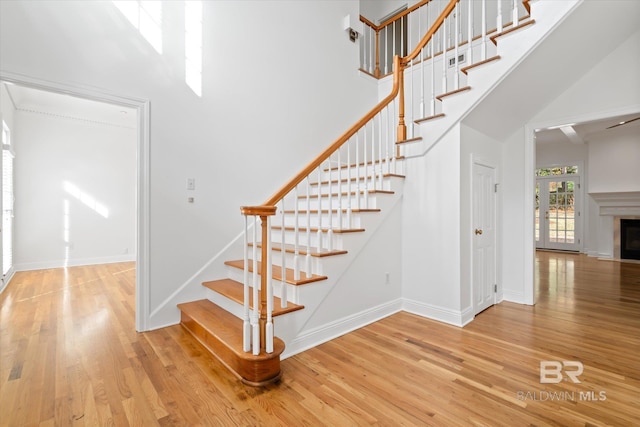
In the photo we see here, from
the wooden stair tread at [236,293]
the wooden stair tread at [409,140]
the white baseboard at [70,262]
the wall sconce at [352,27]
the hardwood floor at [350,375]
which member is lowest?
the hardwood floor at [350,375]

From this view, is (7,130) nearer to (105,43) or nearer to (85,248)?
(85,248)

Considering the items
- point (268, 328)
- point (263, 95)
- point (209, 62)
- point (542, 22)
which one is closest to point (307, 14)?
point (263, 95)

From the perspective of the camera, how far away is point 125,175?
6488mm

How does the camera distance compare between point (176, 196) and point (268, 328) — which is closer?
point (268, 328)

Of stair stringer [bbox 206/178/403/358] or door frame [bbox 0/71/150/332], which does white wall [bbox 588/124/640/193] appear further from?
door frame [bbox 0/71/150/332]

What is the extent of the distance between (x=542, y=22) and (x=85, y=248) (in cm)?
776

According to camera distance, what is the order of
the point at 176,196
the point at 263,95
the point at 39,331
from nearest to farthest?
1. the point at 39,331
2. the point at 176,196
3. the point at 263,95

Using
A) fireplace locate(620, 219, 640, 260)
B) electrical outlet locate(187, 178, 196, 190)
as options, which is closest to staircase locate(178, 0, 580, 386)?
electrical outlet locate(187, 178, 196, 190)

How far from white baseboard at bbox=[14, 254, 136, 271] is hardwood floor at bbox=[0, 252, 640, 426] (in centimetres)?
274

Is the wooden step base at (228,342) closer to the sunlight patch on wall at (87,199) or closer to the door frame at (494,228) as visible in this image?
the door frame at (494,228)

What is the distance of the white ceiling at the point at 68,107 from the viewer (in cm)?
484

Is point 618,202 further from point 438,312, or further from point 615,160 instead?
point 438,312

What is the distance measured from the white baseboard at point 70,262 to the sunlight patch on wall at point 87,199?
2.96 ft

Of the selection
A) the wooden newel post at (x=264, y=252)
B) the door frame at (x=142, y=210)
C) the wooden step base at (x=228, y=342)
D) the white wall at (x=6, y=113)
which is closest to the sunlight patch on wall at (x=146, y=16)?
the door frame at (x=142, y=210)
